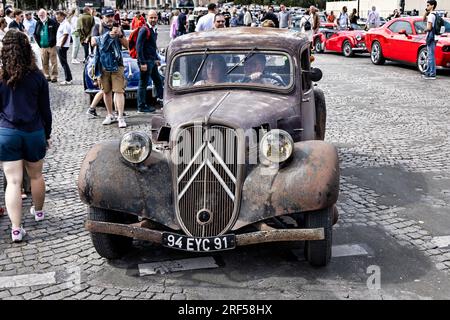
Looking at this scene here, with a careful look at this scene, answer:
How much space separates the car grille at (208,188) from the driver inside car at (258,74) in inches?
52.4

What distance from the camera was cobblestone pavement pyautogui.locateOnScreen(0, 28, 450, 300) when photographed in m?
4.35

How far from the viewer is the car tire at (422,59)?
51.5ft

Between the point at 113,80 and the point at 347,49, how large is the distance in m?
13.7

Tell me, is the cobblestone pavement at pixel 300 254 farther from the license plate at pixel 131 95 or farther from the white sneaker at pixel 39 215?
the license plate at pixel 131 95

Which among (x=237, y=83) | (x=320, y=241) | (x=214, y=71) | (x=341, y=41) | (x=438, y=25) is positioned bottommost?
(x=320, y=241)

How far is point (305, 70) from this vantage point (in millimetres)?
6109

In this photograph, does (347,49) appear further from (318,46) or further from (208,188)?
(208,188)

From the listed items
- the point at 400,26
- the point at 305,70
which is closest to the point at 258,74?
the point at 305,70

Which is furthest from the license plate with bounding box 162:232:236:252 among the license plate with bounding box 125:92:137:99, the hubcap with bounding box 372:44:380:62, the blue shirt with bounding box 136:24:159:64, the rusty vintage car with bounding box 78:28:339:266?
the hubcap with bounding box 372:44:380:62

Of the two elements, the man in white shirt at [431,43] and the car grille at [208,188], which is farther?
the man in white shirt at [431,43]

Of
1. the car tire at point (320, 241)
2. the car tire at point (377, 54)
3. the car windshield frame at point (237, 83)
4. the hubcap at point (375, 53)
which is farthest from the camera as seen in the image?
the hubcap at point (375, 53)

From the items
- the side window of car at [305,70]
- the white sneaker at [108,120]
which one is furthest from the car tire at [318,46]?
the side window of car at [305,70]

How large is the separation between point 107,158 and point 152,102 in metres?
7.65
